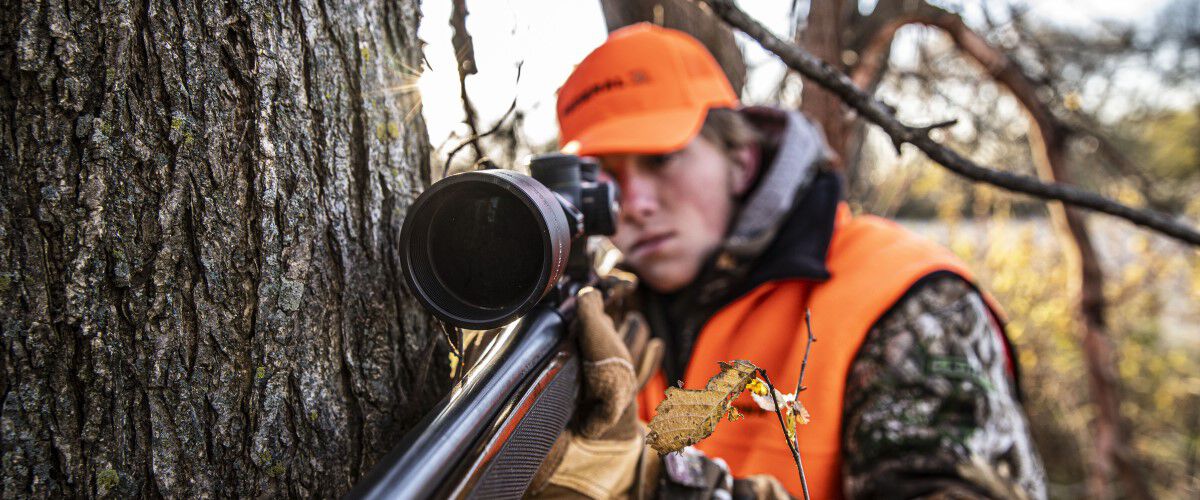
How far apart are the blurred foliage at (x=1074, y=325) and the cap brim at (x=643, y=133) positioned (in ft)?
13.8

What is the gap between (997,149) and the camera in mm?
5555

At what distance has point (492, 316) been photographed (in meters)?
1.07

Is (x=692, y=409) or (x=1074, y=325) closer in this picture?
(x=692, y=409)

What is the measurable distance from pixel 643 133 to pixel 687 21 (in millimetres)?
2462

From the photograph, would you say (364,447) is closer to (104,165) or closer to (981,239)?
(104,165)

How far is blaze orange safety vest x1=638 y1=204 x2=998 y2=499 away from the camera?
2057 mm

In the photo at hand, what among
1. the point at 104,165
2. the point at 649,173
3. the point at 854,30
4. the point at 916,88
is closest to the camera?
the point at 104,165

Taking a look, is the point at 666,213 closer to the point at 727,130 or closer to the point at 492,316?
the point at 727,130

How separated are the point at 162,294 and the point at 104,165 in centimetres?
21

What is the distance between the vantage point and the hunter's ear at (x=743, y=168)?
2859mm

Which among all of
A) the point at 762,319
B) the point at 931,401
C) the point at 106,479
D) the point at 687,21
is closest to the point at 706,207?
the point at 762,319

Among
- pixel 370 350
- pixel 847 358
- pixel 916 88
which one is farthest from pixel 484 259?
pixel 916 88

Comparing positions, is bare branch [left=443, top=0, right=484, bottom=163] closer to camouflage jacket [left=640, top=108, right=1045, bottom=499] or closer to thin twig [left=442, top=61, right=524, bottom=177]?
thin twig [left=442, top=61, right=524, bottom=177]

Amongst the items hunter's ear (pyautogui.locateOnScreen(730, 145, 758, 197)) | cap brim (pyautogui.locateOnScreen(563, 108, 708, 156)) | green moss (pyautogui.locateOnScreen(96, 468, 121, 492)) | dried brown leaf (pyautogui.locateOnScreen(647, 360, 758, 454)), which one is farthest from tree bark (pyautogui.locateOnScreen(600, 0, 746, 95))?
green moss (pyautogui.locateOnScreen(96, 468, 121, 492))
